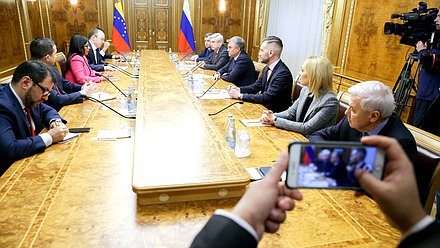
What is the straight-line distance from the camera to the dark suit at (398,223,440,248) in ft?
1.53

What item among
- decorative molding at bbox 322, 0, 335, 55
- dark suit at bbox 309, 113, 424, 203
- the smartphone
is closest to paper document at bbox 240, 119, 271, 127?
dark suit at bbox 309, 113, 424, 203

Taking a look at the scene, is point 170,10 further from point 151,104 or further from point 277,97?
point 151,104

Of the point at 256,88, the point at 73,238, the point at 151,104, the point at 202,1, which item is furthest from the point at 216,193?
the point at 202,1

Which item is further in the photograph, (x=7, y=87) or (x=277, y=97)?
(x=277, y=97)

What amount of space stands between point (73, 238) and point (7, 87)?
121 cm

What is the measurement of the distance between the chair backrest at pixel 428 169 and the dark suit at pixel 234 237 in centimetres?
107

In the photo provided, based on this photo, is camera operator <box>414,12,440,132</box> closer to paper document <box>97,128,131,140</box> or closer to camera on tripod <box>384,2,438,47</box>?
camera on tripod <box>384,2,438,47</box>

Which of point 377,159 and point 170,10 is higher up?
point 170,10

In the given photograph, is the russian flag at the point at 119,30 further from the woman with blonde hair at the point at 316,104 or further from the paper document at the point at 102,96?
the woman with blonde hair at the point at 316,104

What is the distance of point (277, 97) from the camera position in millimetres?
3037

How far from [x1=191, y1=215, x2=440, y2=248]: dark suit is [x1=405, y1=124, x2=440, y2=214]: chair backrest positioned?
1073mm

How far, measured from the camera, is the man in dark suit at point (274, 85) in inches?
115

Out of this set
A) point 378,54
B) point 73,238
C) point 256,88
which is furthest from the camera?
point 378,54

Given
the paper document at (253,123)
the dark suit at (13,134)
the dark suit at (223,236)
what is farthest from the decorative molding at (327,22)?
the dark suit at (223,236)
